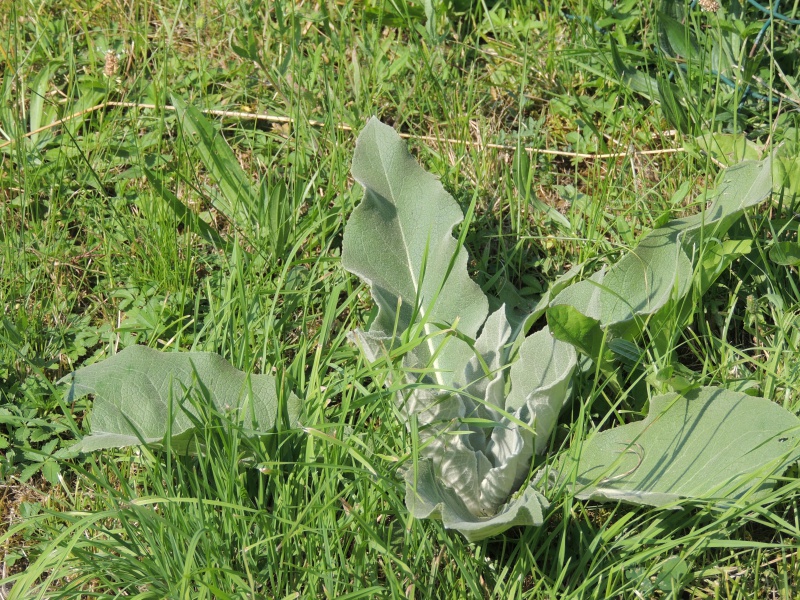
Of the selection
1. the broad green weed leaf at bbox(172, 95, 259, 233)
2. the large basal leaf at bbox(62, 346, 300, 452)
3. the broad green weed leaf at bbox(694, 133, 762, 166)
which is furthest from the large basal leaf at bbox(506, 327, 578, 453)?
the broad green weed leaf at bbox(172, 95, 259, 233)

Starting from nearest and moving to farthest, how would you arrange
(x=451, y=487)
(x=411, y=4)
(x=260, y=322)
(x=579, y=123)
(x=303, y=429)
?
(x=303, y=429), (x=451, y=487), (x=260, y=322), (x=579, y=123), (x=411, y=4)

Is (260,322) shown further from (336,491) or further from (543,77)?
(543,77)

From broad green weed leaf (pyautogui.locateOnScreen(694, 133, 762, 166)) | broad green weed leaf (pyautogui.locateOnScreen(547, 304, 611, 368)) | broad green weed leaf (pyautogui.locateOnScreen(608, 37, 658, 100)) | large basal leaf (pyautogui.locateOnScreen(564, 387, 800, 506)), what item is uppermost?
broad green weed leaf (pyautogui.locateOnScreen(608, 37, 658, 100))

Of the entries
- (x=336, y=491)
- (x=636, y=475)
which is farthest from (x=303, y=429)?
(x=636, y=475)

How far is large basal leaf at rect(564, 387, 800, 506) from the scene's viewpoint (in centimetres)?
170

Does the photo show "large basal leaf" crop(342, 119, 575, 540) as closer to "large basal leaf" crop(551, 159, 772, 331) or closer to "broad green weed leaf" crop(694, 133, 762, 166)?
"large basal leaf" crop(551, 159, 772, 331)

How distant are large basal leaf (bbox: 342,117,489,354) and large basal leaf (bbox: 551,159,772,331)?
239mm

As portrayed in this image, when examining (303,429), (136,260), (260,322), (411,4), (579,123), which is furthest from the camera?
(411,4)

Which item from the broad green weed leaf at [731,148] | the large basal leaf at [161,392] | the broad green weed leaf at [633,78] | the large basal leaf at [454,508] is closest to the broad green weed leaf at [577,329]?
the large basal leaf at [454,508]

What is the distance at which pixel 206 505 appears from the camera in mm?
1750

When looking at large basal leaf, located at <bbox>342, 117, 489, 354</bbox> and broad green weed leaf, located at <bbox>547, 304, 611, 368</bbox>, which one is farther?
large basal leaf, located at <bbox>342, 117, 489, 354</bbox>

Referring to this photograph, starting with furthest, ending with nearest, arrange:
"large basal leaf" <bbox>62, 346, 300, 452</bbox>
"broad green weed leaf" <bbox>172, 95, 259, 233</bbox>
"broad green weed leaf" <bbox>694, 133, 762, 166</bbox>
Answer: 1. "broad green weed leaf" <bbox>172, 95, 259, 233</bbox>
2. "broad green weed leaf" <bbox>694, 133, 762, 166</bbox>
3. "large basal leaf" <bbox>62, 346, 300, 452</bbox>

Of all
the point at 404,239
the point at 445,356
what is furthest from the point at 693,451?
the point at 404,239

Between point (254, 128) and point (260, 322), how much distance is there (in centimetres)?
79
